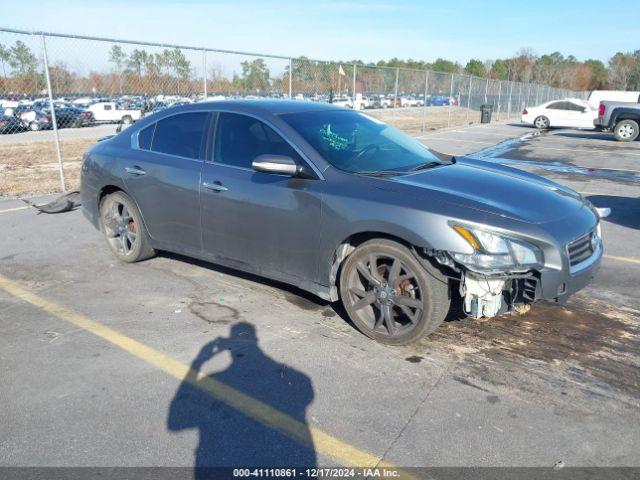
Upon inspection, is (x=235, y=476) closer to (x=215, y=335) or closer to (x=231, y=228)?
(x=215, y=335)

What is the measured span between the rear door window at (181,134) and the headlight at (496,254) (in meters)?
2.50

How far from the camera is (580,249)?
11.8 ft

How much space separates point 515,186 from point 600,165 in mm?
11282

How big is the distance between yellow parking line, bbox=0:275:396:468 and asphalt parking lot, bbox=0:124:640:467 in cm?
1

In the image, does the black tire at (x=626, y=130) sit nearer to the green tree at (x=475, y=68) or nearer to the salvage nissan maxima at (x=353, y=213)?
the salvage nissan maxima at (x=353, y=213)

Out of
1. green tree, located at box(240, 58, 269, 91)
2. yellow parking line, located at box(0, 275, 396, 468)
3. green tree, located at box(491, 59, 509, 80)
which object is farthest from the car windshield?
green tree, located at box(491, 59, 509, 80)

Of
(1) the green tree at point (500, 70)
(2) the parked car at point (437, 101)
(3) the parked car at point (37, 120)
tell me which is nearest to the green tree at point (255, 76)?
(3) the parked car at point (37, 120)

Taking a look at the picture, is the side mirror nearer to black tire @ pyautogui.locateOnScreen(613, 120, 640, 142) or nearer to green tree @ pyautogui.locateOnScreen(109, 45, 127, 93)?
green tree @ pyautogui.locateOnScreen(109, 45, 127, 93)

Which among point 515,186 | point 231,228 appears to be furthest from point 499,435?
point 231,228

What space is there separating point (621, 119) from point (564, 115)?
5.72 meters

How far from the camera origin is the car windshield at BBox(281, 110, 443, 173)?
4066mm

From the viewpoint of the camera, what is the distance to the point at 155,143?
5.02 m

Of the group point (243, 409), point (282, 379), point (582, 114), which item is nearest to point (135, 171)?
point (282, 379)

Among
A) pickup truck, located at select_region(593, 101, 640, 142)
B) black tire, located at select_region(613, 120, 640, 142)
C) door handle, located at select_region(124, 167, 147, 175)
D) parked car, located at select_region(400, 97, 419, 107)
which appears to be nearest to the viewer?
door handle, located at select_region(124, 167, 147, 175)
